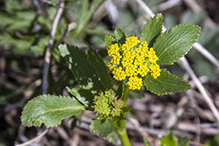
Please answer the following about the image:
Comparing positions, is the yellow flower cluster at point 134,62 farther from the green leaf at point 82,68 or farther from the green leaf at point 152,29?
the green leaf at point 82,68

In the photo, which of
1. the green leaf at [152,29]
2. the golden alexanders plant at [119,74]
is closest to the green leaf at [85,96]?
the golden alexanders plant at [119,74]

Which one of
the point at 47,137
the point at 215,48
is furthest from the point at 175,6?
the point at 47,137

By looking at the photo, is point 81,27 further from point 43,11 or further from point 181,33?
point 181,33

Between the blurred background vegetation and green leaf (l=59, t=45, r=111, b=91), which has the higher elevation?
the blurred background vegetation

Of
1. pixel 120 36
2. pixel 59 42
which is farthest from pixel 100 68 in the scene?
pixel 59 42

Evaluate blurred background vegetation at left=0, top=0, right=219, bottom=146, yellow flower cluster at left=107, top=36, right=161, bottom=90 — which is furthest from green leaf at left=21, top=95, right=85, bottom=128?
blurred background vegetation at left=0, top=0, right=219, bottom=146

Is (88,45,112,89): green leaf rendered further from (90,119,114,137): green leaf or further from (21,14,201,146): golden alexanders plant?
(90,119,114,137): green leaf

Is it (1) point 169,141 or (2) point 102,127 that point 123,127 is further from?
(1) point 169,141
